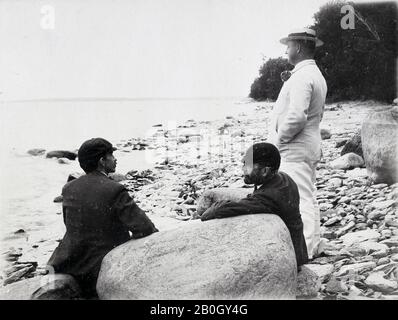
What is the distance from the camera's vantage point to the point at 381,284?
3.54 metres

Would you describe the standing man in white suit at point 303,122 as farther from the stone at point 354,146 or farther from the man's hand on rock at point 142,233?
the stone at point 354,146

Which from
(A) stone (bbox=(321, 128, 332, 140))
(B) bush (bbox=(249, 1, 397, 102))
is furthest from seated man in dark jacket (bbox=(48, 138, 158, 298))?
(A) stone (bbox=(321, 128, 332, 140))

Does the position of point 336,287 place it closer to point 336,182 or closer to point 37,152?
point 336,182

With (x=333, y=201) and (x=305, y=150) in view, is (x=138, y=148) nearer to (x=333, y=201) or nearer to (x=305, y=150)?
(x=333, y=201)

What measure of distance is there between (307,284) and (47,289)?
1.72 m

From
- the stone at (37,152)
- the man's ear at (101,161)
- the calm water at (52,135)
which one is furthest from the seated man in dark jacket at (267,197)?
the stone at (37,152)

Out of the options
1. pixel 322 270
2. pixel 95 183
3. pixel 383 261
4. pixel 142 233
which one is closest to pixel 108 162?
pixel 95 183

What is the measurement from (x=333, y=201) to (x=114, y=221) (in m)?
2.90

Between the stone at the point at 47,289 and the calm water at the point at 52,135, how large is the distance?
1.43 meters

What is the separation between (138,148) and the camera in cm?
671

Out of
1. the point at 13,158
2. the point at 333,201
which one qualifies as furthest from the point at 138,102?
the point at 333,201

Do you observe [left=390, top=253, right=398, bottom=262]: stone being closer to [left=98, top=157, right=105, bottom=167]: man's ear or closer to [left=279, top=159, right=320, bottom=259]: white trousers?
[left=279, top=159, right=320, bottom=259]: white trousers

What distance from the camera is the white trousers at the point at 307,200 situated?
3932mm

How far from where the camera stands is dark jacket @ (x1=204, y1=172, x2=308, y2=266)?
10.8 ft
